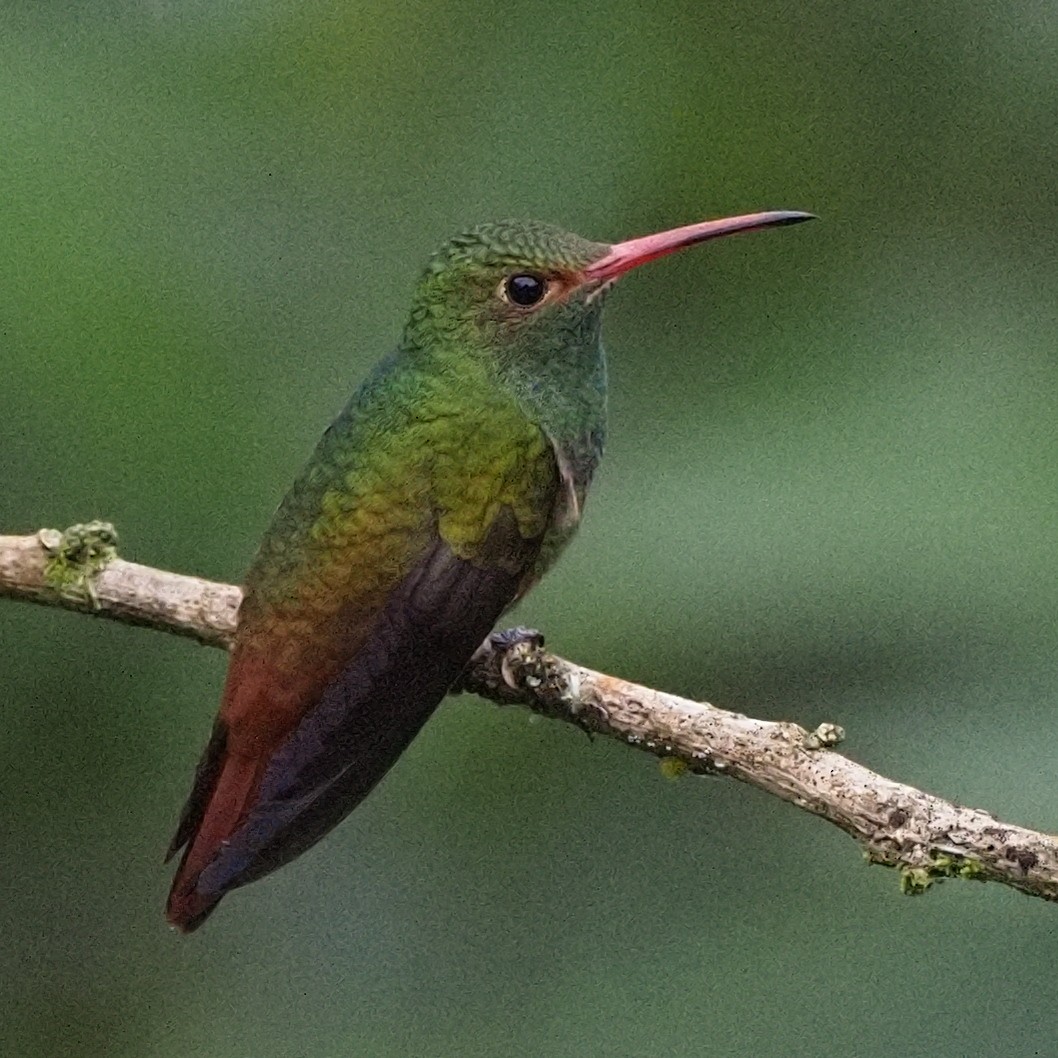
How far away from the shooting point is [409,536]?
8.79 ft

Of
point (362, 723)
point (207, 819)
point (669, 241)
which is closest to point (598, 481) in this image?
point (669, 241)

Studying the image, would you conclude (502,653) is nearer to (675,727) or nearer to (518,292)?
(675,727)

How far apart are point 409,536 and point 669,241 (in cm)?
53

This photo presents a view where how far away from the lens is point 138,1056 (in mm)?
2982

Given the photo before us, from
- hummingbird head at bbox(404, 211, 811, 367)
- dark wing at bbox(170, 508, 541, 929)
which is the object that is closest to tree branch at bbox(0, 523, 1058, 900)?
dark wing at bbox(170, 508, 541, 929)

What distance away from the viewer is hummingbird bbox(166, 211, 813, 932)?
8.41 feet

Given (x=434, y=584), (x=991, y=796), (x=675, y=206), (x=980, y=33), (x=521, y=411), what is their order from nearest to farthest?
(x=991, y=796), (x=434, y=584), (x=521, y=411), (x=675, y=206), (x=980, y=33)

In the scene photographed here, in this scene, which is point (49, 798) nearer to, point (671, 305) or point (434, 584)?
point (434, 584)

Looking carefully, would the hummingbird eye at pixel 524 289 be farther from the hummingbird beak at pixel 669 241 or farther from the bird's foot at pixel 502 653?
the bird's foot at pixel 502 653

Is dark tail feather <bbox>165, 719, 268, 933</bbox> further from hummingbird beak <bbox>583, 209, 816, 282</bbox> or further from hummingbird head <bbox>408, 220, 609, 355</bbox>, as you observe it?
hummingbird beak <bbox>583, 209, 816, 282</bbox>

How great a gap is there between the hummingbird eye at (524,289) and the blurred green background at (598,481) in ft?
0.90

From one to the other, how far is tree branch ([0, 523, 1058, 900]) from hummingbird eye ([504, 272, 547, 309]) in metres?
0.49

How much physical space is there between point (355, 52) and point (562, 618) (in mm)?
1154

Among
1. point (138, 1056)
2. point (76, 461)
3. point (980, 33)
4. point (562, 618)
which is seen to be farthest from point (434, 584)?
point (980, 33)
